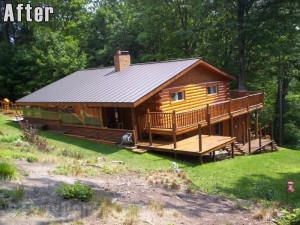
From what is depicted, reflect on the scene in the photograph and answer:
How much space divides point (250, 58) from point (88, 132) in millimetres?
17467

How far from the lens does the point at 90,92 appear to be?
19688mm

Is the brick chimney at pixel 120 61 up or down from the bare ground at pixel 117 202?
up

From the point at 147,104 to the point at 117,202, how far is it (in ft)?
37.0

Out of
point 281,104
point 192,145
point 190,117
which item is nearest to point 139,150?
point 192,145

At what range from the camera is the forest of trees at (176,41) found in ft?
84.8

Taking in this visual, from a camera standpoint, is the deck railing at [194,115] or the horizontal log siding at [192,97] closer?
the deck railing at [194,115]

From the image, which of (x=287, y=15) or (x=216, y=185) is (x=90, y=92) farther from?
(x=287, y=15)

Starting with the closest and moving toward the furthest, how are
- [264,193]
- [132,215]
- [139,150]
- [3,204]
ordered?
[3,204] → [132,215] → [264,193] → [139,150]

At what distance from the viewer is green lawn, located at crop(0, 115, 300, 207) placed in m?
10.7

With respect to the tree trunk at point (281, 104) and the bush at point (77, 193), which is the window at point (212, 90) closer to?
the tree trunk at point (281, 104)

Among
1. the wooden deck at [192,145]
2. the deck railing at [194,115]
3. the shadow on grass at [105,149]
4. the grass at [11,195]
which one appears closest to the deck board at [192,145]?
the wooden deck at [192,145]

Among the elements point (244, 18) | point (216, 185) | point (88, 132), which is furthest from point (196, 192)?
point (244, 18)

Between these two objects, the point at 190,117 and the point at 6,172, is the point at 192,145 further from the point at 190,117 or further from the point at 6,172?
the point at 6,172

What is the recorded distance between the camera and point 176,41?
35.3 metres
